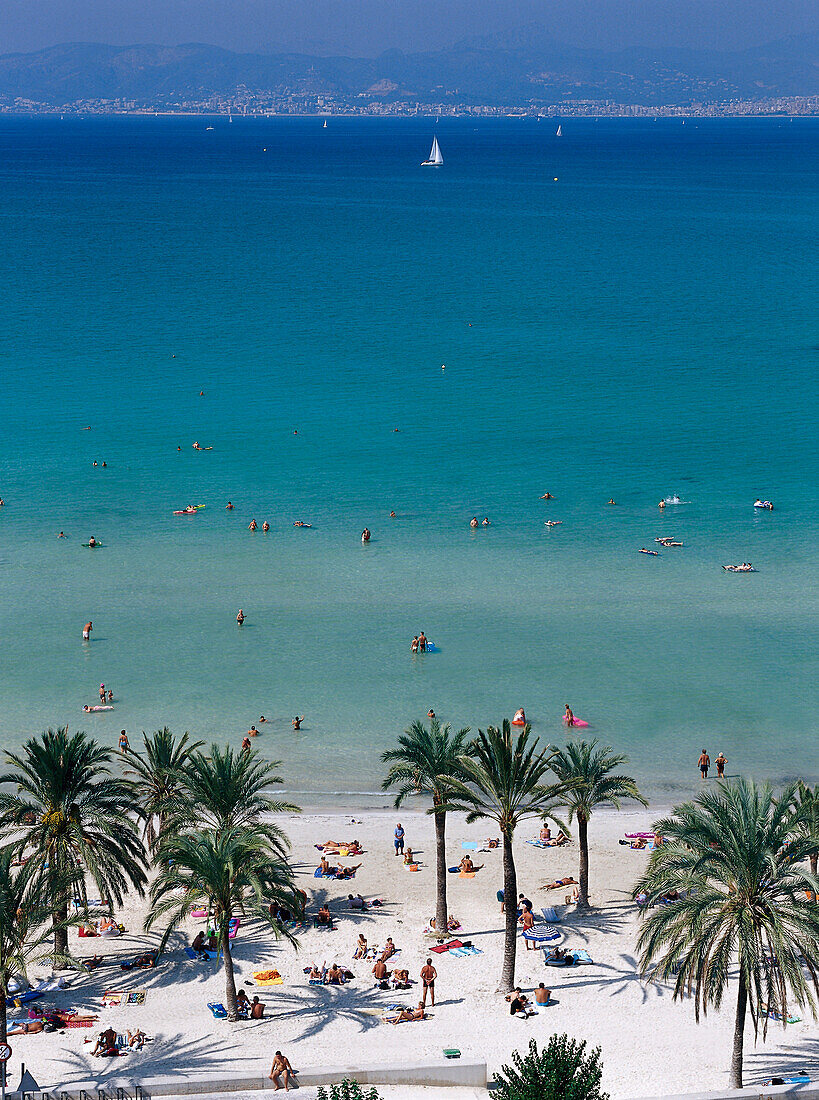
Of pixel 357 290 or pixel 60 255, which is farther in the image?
pixel 60 255

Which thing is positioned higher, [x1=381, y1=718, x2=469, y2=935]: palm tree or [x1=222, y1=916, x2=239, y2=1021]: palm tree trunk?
[x1=381, y1=718, x2=469, y2=935]: palm tree

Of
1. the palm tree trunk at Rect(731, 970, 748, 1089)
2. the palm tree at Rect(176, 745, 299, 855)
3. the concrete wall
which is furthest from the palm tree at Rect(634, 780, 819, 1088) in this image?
the palm tree at Rect(176, 745, 299, 855)

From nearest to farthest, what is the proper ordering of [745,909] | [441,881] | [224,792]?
[745,909]
[224,792]
[441,881]

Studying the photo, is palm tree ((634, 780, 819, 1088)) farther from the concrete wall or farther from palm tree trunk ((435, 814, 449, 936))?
palm tree trunk ((435, 814, 449, 936))

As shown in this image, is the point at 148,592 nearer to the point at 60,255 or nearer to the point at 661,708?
the point at 661,708

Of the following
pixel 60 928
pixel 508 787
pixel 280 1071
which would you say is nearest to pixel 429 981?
pixel 508 787

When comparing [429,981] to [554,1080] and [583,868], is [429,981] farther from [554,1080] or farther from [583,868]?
[554,1080]

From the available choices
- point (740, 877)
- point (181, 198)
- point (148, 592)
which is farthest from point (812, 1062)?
point (181, 198)
